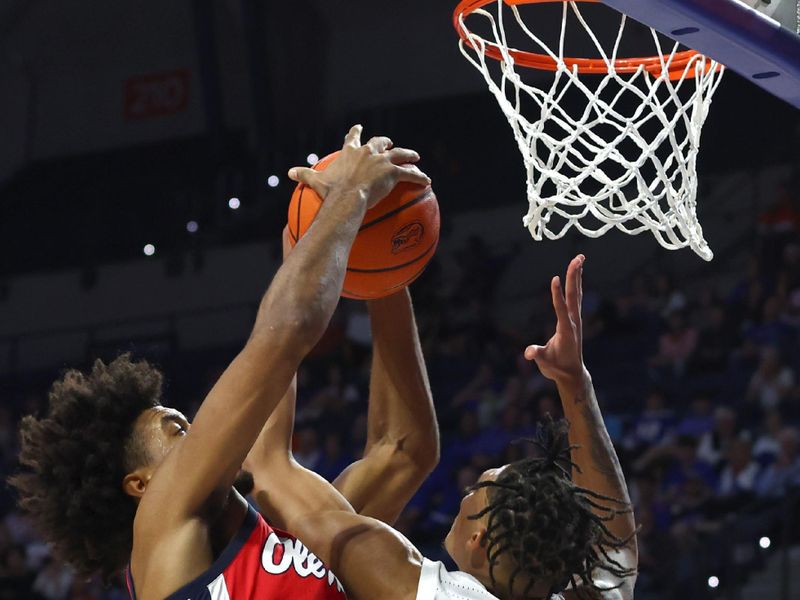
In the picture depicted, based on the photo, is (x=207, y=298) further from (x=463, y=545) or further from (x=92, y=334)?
(x=463, y=545)

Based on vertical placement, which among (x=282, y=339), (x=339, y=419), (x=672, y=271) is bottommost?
(x=339, y=419)

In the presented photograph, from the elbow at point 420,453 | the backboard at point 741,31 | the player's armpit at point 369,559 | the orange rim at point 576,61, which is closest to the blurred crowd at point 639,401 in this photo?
the orange rim at point 576,61

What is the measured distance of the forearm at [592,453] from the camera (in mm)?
2451

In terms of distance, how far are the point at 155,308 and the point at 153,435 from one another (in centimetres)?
836

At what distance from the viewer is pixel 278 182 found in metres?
10.1

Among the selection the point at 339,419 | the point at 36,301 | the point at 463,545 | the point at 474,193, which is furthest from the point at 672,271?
the point at 463,545

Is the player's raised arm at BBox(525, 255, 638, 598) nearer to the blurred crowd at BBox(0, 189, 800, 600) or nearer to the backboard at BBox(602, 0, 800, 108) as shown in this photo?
the backboard at BBox(602, 0, 800, 108)

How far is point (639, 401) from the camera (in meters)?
7.40

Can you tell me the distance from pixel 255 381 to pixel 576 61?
191cm

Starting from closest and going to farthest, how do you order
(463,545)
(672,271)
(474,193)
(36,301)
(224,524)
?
(224,524), (463,545), (672,271), (474,193), (36,301)

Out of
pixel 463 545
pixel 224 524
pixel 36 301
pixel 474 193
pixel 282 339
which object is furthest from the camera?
pixel 36 301

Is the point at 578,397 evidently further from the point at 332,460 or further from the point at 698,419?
the point at 332,460

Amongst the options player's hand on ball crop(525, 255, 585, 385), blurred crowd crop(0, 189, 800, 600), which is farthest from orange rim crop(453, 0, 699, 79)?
blurred crowd crop(0, 189, 800, 600)

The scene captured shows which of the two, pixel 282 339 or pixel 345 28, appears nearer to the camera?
A: pixel 282 339
